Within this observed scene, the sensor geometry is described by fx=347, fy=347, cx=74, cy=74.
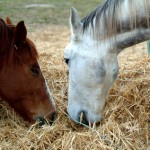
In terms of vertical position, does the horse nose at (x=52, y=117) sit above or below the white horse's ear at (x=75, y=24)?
below

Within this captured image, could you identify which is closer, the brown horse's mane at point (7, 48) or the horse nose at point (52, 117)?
the brown horse's mane at point (7, 48)

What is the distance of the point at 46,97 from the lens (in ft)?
11.4

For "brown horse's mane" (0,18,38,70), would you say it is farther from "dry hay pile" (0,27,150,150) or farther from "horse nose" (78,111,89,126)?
"horse nose" (78,111,89,126)

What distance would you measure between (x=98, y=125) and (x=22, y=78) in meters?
0.93

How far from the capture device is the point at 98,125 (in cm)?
358

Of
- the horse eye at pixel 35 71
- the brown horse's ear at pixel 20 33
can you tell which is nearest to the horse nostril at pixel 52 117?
the horse eye at pixel 35 71

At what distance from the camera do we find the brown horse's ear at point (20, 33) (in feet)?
10.5

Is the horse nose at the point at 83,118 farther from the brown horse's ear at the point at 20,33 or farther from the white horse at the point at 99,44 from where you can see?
the brown horse's ear at the point at 20,33

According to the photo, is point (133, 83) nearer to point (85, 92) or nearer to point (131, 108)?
point (131, 108)

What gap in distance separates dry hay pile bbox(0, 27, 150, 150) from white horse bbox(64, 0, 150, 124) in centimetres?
22

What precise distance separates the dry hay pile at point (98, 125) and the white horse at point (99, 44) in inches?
8.8

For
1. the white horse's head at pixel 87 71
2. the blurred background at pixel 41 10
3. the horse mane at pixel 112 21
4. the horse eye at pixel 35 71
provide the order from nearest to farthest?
the horse mane at pixel 112 21, the white horse's head at pixel 87 71, the horse eye at pixel 35 71, the blurred background at pixel 41 10

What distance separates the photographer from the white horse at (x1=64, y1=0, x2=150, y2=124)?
10.0 feet

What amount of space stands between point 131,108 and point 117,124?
1.43 ft
